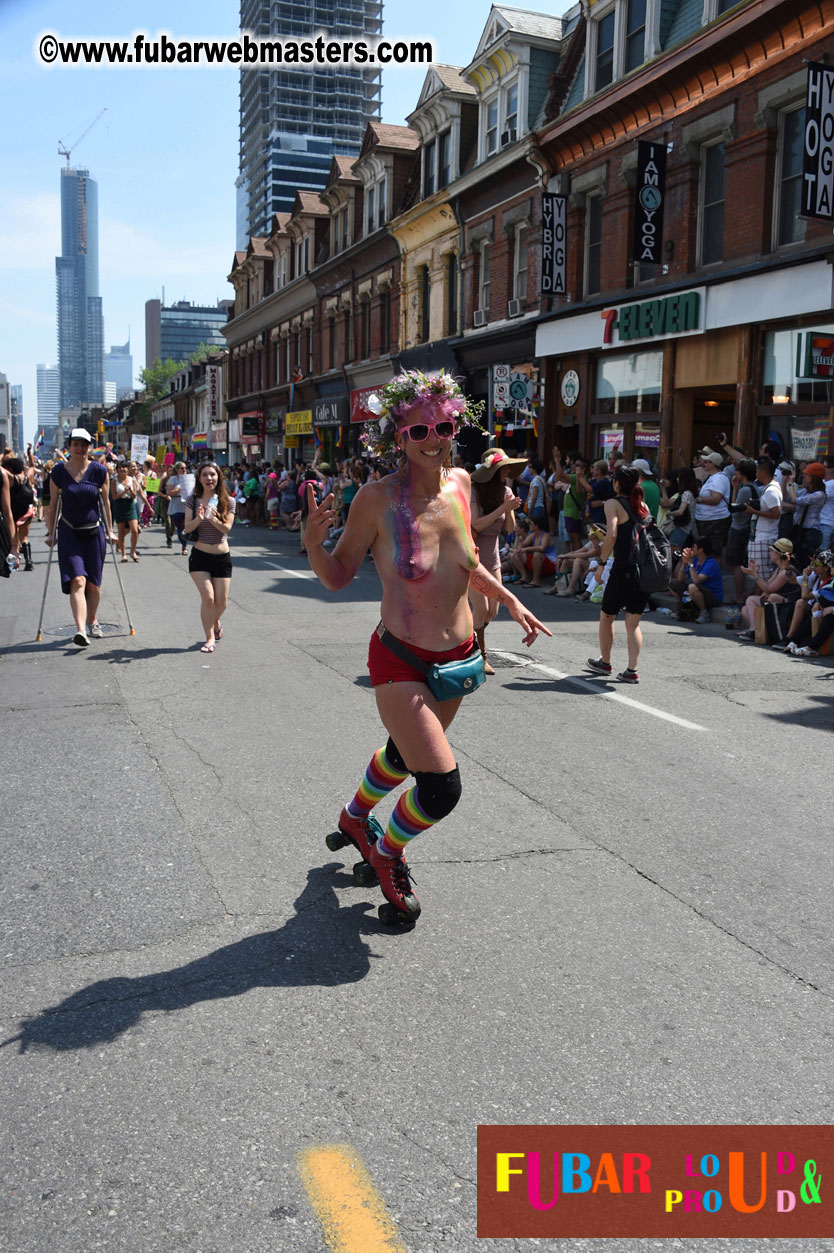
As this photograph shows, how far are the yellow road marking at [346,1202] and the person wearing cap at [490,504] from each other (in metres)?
5.45

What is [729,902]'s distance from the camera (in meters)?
4.39

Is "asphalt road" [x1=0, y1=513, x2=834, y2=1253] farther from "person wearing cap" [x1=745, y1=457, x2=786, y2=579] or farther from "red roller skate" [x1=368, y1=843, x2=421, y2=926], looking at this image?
"person wearing cap" [x1=745, y1=457, x2=786, y2=579]

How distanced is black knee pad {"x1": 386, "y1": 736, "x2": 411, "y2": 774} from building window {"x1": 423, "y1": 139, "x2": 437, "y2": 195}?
1165 inches

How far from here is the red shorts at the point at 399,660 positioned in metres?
3.98

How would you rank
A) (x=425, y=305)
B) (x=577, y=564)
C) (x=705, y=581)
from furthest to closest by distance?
(x=425, y=305) < (x=577, y=564) < (x=705, y=581)

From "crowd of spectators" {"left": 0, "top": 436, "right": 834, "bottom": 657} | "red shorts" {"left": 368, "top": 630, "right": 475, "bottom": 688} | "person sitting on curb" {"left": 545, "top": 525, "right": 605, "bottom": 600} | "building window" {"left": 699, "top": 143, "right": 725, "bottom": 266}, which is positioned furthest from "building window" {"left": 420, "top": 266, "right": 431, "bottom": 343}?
"red shorts" {"left": 368, "top": 630, "right": 475, "bottom": 688}

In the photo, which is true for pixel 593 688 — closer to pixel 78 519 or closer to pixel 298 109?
pixel 78 519

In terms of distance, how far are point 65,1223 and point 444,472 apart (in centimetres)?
287

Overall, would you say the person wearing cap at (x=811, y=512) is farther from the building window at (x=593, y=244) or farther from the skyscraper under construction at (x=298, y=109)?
the skyscraper under construction at (x=298, y=109)

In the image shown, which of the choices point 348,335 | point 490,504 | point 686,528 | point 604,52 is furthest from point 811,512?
point 348,335

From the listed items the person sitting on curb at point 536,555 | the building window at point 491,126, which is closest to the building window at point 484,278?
the building window at point 491,126

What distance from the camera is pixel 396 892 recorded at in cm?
407

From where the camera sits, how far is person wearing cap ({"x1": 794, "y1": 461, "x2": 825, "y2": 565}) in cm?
1287

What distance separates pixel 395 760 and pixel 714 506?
37.4 ft
